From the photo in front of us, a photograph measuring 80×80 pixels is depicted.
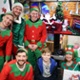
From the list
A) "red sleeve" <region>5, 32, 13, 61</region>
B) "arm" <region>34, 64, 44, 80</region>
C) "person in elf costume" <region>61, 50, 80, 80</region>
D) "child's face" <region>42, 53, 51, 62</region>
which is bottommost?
"arm" <region>34, 64, 44, 80</region>

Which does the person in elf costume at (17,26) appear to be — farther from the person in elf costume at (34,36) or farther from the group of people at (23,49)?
the person in elf costume at (34,36)

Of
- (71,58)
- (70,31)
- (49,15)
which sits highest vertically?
(49,15)

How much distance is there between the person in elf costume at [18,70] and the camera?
2.40 metres

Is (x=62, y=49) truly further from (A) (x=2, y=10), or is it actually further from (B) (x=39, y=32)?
(A) (x=2, y=10)

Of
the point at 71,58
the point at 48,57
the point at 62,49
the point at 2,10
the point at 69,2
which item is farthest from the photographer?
the point at 69,2

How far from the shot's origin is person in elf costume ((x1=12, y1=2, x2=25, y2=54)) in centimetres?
269

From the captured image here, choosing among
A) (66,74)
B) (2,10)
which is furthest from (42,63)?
(2,10)

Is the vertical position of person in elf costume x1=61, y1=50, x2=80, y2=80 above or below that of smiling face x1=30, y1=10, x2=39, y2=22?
below

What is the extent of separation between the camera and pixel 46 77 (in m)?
2.74

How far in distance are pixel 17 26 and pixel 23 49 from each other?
337 mm

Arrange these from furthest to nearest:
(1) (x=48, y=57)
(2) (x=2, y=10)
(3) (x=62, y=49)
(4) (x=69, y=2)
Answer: (4) (x=69, y=2)
(3) (x=62, y=49)
(2) (x=2, y=10)
(1) (x=48, y=57)

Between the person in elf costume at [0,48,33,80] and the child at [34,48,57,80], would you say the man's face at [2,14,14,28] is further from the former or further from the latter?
the child at [34,48,57,80]

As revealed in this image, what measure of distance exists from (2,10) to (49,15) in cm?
89

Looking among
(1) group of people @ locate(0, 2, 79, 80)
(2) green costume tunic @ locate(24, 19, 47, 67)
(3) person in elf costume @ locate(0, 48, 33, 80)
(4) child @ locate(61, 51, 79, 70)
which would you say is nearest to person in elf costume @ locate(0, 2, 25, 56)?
(1) group of people @ locate(0, 2, 79, 80)
